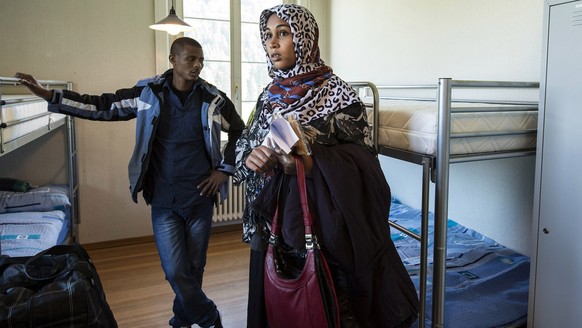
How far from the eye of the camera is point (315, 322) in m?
1.22

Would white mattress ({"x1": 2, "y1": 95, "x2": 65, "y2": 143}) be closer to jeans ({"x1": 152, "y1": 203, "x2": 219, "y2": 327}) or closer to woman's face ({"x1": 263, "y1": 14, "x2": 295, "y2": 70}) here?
jeans ({"x1": 152, "y1": 203, "x2": 219, "y2": 327})

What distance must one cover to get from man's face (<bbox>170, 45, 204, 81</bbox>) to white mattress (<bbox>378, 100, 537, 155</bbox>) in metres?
0.91

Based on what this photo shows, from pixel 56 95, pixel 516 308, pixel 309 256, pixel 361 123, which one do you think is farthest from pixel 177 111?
pixel 516 308

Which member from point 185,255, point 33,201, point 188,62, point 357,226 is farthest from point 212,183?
point 33,201

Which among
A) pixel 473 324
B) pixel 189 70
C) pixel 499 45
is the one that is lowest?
pixel 473 324

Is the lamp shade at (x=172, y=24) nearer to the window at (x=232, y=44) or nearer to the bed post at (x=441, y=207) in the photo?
the window at (x=232, y=44)

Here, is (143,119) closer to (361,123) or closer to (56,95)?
(56,95)

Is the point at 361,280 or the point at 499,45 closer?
the point at 361,280

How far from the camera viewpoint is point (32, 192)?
10.5 ft


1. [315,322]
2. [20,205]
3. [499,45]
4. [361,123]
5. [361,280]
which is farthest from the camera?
[20,205]

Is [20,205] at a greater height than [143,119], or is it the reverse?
[143,119]

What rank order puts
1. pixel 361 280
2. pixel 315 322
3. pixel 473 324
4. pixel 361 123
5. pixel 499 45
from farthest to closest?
pixel 499 45 → pixel 473 324 → pixel 361 123 → pixel 361 280 → pixel 315 322

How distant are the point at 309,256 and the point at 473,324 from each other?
0.98 meters

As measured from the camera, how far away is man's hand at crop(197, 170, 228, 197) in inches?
84.4
